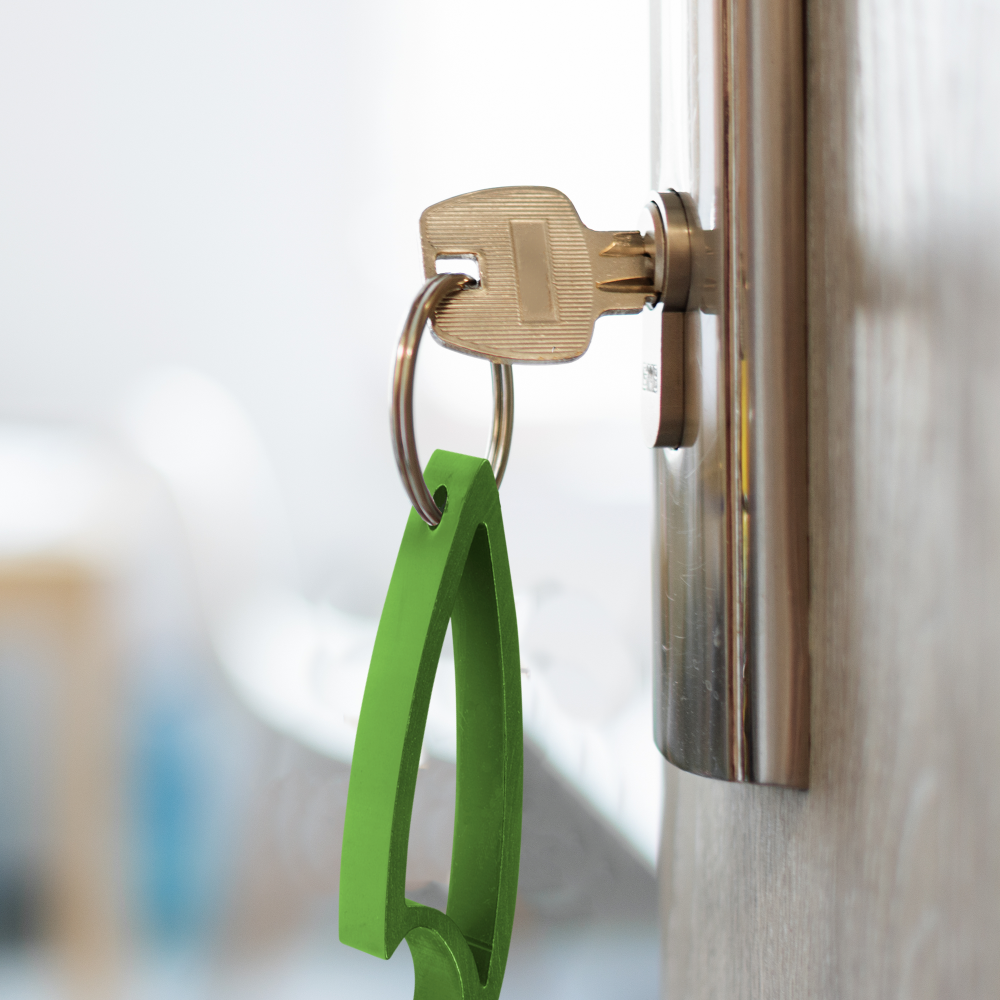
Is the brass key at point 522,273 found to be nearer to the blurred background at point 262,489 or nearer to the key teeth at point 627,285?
the key teeth at point 627,285

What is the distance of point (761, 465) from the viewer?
0.59ft

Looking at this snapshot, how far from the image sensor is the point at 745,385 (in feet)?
0.58

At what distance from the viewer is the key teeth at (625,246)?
0.19 meters

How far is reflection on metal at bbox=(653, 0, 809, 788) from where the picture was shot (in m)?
0.17

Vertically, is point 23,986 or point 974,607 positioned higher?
point 974,607

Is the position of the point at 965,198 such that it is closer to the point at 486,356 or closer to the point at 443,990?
the point at 486,356

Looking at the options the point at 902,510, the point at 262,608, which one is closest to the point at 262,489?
the point at 262,608

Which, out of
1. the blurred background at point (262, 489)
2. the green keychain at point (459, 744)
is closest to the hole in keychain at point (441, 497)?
the green keychain at point (459, 744)

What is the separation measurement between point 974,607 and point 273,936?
1.61ft

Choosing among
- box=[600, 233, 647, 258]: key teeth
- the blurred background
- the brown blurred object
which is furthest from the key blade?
the brown blurred object

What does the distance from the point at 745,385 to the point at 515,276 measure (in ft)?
0.17

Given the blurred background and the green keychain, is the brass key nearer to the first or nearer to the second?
the green keychain

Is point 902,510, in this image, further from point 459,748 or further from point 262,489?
point 262,489

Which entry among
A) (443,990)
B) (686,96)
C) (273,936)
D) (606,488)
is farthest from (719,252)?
(273,936)
